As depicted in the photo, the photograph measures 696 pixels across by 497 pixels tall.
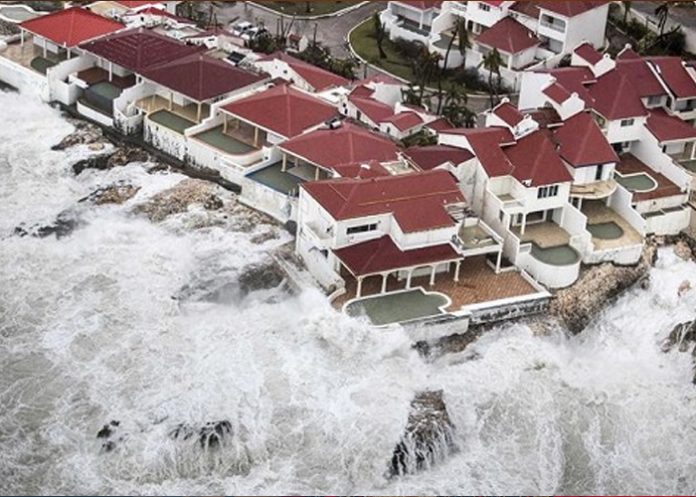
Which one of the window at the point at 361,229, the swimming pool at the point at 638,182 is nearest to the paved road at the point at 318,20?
the swimming pool at the point at 638,182

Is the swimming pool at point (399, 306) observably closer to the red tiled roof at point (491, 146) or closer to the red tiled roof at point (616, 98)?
the red tiled roof at point (491, 146)

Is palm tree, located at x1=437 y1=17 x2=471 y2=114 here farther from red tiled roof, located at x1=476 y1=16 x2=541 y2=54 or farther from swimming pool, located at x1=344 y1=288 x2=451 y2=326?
swimming pool, located at x1=344 y1=288 x2=451 y2=326

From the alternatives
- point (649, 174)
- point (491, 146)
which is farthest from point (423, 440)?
point (649, 174)

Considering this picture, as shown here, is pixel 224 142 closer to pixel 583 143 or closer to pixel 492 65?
pixel 492 65

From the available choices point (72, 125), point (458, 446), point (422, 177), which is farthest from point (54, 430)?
point (72, 125)

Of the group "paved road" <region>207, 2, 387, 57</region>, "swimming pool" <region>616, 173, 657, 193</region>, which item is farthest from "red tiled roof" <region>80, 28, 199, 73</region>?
"swimming pool" <region>616, 173, 657, 193</region>

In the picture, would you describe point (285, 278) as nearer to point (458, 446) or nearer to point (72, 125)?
point (458, 446)
